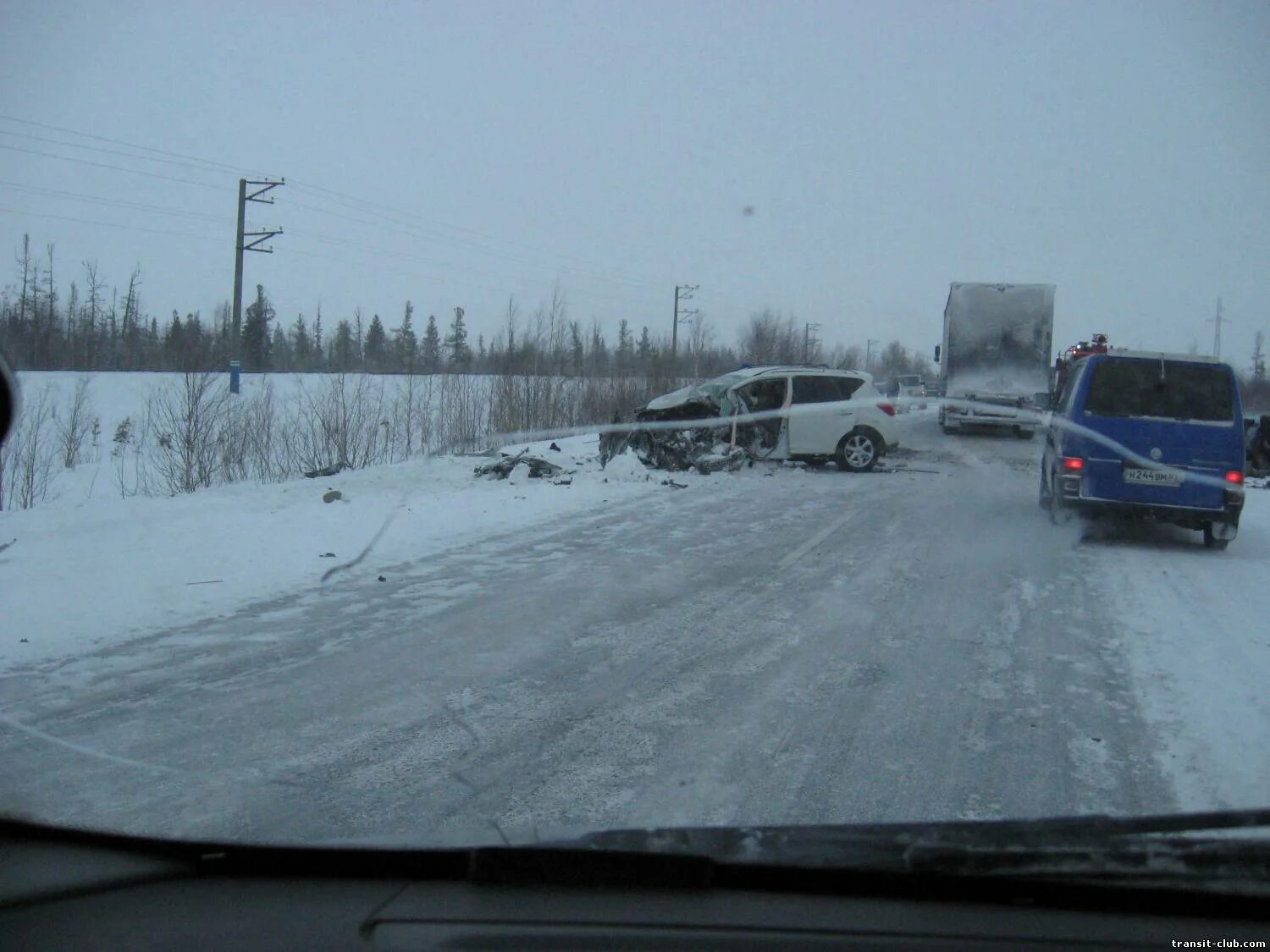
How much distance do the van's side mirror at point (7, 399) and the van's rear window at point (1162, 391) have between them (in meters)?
9.89

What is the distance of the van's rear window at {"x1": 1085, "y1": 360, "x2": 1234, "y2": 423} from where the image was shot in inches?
410

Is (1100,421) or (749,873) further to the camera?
(1100,421)

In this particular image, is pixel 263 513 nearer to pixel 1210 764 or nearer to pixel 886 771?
pixel 886 771

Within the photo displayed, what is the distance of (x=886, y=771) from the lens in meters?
4.36

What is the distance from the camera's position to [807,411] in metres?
17.5

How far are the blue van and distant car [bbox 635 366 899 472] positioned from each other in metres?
6.76

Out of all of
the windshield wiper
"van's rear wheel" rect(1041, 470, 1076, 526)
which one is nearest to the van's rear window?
"van's rear wheel" rect(1041, 470, 1076, 526)

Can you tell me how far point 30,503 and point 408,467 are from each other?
19.5ft

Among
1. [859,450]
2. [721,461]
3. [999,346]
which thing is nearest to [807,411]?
[859,450]

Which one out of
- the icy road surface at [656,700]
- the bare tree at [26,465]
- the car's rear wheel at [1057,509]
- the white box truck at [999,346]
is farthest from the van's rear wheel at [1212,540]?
the bare tree at [26,465]

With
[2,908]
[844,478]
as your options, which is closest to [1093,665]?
[2,908]

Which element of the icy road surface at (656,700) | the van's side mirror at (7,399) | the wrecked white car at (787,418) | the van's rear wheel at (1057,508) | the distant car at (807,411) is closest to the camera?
the icy road surface at (656,700)

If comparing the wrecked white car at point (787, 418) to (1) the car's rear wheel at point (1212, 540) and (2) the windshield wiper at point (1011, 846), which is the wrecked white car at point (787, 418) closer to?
(1) the car's rear wheel at point (1212, 540)

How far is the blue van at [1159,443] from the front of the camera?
33.8ft
